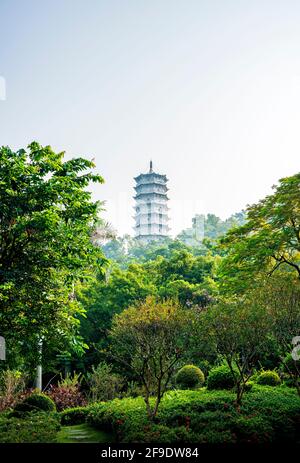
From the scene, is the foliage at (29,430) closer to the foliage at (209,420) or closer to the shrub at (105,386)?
the foliage at (209,420)

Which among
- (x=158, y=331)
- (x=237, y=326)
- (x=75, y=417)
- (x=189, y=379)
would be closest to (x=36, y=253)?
(x=158, y=331)

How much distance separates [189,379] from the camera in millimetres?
12914

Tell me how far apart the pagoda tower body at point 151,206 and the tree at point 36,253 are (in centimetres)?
5997

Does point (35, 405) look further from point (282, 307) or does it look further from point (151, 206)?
point (151, 206)

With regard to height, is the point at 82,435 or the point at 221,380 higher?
the point at 221,380

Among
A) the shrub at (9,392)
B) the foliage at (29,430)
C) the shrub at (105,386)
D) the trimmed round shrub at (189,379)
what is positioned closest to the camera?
the foliage at (29,430)

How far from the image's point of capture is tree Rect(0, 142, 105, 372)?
7.98 metres

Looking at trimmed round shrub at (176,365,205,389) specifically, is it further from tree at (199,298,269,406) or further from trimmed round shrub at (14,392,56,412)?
tree at (199,298,269,406)

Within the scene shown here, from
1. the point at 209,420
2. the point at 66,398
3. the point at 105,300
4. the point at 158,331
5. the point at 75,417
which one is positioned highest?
the point at 105,300

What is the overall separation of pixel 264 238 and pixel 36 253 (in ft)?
19.0

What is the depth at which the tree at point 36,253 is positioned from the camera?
7.98 m

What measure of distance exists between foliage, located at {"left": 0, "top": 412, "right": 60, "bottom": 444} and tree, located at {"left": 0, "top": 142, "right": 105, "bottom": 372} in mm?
1504

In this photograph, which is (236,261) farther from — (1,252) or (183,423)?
(1,252)

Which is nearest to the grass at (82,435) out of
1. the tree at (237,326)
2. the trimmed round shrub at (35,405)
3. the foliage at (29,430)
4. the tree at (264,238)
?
the foliage at (29,430)
